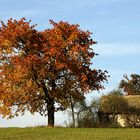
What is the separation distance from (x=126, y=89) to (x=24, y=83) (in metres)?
54.9

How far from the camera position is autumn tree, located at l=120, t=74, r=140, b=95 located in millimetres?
107750

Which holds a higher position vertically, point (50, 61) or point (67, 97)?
point (50, 61)

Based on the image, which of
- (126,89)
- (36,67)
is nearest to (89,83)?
(36,67)

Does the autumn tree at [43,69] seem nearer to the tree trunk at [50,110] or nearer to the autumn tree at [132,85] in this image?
the tree trunk at [50,110]

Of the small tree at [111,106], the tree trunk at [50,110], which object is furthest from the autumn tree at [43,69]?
the small tree at [111,106]

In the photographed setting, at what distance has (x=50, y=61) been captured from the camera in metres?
56.7

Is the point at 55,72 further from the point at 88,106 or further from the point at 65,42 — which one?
the point at 88,106

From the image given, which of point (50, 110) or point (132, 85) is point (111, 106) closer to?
point (50, 110)

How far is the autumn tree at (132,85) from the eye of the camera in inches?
4242

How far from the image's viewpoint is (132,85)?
360ft

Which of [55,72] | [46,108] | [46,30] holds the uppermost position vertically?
[46,30]

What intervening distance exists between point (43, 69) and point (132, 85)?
186ft

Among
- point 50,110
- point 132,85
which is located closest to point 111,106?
point 50,110

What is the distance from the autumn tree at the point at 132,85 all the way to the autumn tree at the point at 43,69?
4980 cm
